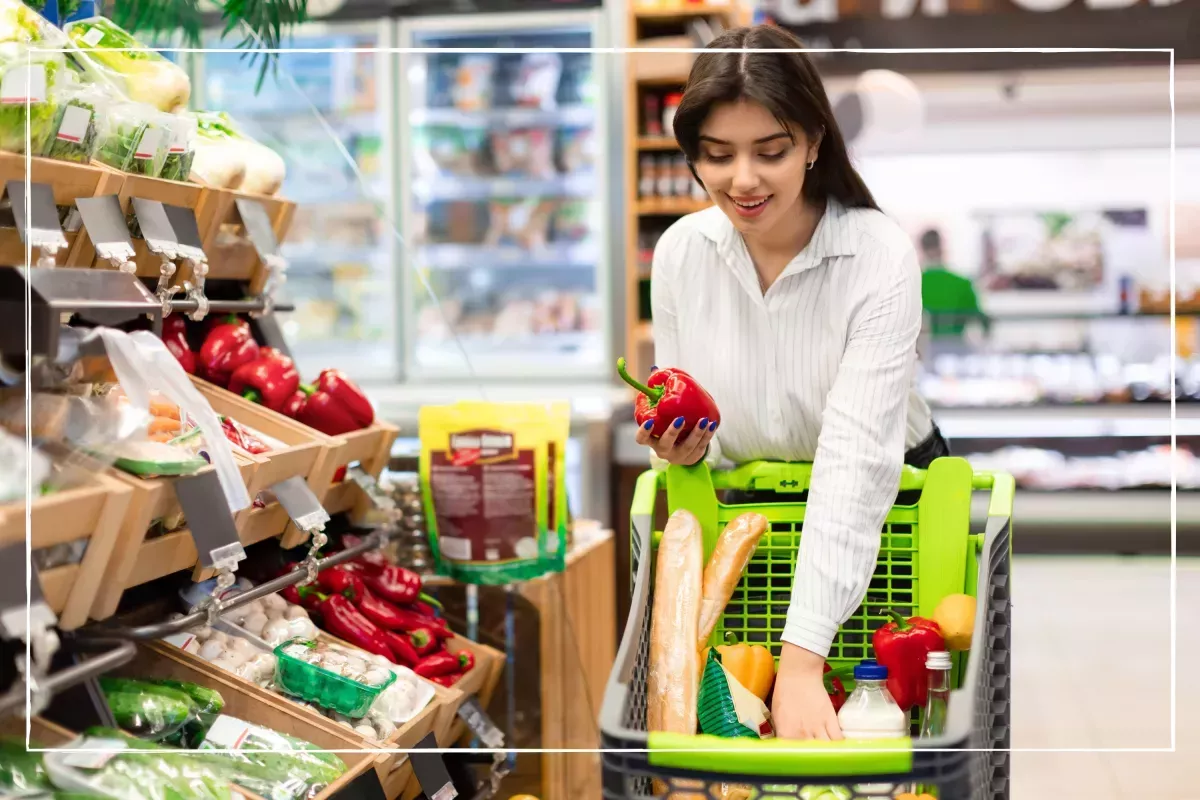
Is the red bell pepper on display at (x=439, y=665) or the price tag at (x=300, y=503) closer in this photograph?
the price tag at (x=300, y=503)

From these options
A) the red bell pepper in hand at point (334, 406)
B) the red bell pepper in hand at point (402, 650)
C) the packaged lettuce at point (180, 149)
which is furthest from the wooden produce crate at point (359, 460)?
the packaged lettuce at point (180, 149)

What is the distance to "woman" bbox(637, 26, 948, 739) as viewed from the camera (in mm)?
1521

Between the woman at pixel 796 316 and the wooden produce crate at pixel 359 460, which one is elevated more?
the woman at pixel 796 316

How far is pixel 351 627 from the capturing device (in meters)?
2.10

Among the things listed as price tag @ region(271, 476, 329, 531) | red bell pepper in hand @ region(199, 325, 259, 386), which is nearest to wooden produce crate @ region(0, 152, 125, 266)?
price tag @ region(271, 476, 329, 531)

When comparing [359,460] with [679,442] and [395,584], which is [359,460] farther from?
[679,442]

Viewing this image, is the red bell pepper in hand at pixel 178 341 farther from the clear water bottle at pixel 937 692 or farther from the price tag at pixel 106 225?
the clear water bottle at pixel 937 692

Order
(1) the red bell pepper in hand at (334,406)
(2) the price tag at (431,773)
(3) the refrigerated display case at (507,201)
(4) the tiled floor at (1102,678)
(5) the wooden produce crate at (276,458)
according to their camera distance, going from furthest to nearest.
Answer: (3) the refrigerated display case at (507,201), (4) the tiled floor at (1102,678), (1) the red bell pepper in hand at (334,406), (2) the price tag at (431,773), (5) the wooden produce crate at (276,458)

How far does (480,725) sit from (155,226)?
98 cm

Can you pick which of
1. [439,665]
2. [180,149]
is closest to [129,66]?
[180,149]

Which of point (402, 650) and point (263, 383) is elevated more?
point (263, 383)

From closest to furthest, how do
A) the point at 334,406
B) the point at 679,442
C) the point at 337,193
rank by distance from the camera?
the point at 679,442, the point at 334,406, the point at 337,193

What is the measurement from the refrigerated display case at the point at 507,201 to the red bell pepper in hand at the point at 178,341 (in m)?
3.58

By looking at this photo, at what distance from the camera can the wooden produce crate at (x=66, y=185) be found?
1346 millimetres
